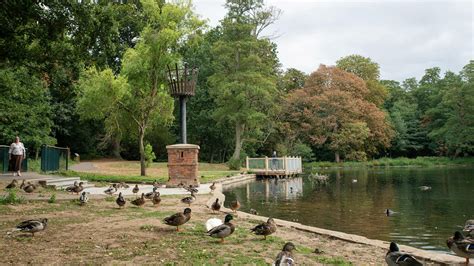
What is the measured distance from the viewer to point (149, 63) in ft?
78.1

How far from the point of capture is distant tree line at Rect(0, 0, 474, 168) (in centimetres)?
1277

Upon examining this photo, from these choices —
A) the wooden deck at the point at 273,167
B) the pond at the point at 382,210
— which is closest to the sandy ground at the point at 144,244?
the pond at the point at 382,210

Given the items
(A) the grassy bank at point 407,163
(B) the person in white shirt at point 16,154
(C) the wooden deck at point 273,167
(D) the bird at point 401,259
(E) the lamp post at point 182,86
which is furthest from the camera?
(A) the grassy bank at point 407,163

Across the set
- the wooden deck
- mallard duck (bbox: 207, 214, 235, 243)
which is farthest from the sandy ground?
the wooden deck

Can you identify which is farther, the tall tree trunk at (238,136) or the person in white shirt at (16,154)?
the tall tree trunk at (238,136)

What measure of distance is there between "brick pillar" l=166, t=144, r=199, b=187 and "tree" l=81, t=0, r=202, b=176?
537cm

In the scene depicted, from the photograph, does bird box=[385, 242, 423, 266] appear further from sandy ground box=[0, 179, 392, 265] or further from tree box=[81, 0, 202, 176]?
tree box=[81, 0, 202, 176]

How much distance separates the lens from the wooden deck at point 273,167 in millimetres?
36969

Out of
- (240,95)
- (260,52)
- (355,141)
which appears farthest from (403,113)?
(240,95)

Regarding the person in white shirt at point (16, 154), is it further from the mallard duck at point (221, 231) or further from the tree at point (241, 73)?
the tree at point (241, 73)

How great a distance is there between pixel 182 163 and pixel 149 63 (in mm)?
6432

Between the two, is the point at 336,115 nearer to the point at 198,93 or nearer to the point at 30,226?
the point at 198,93

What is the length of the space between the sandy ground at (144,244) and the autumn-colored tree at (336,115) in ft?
134

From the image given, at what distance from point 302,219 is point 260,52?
33.1 meters
